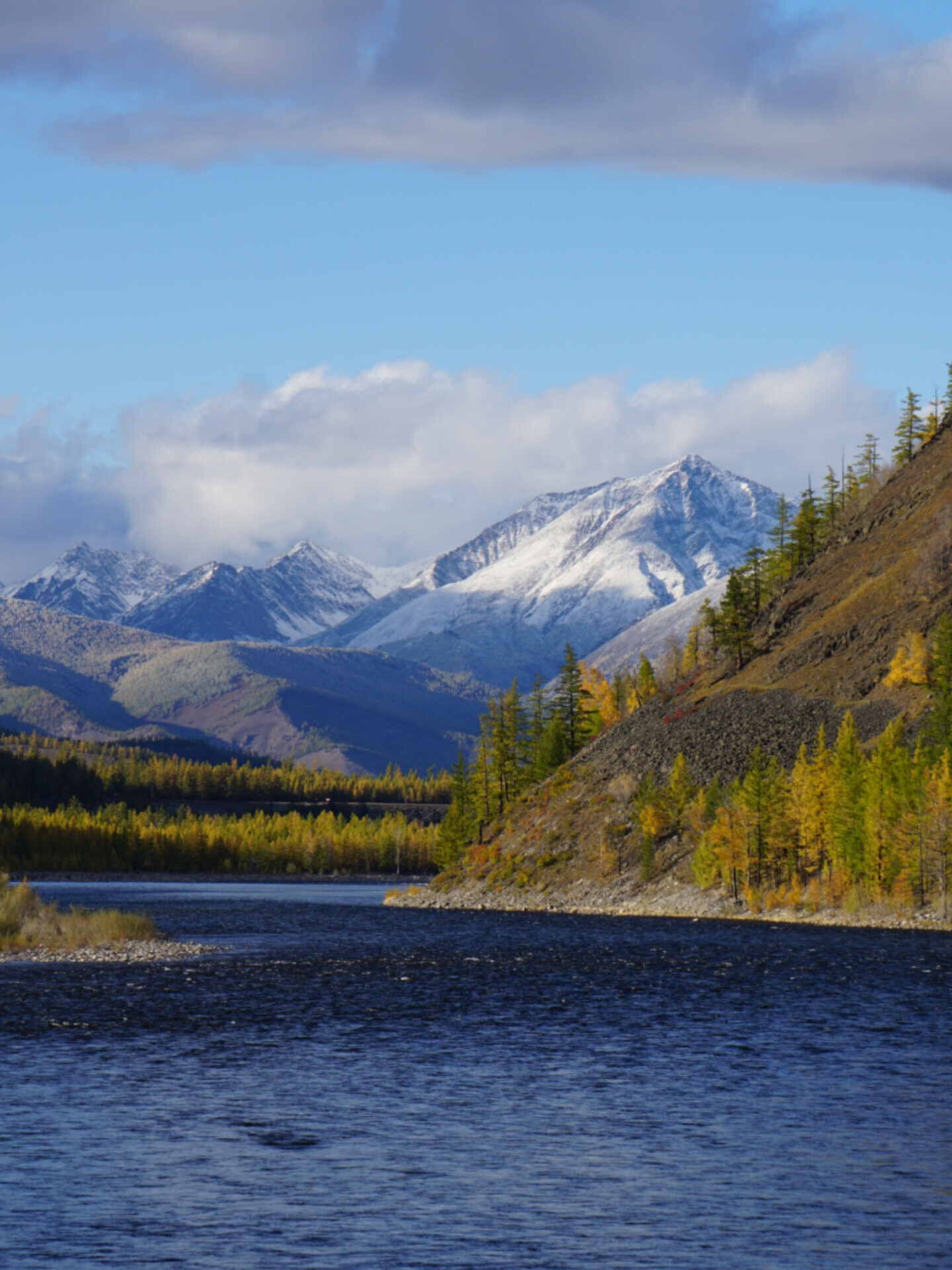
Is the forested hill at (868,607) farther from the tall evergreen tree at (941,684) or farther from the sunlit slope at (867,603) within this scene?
the tall evergreen tree at (941,684)

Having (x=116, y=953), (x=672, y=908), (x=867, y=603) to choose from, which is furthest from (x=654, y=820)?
(x=116, y=953)

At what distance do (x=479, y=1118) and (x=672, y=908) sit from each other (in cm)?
10591

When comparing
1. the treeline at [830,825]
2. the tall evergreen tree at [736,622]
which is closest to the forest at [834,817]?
the treeline at [830,825]

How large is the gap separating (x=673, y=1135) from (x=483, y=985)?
44.7 m

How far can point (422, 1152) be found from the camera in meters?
44.1

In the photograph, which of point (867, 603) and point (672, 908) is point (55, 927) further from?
point (867, 603)

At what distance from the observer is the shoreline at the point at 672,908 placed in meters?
132

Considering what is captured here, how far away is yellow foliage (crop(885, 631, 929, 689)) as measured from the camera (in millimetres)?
156000

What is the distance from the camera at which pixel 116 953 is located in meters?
103

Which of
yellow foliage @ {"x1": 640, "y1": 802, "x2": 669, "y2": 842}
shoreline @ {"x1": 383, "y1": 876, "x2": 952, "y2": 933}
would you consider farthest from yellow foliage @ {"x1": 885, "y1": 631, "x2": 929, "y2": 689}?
shoreline @ {"x1": 383, "y1": 876, "x2": 952, "y2": 933}

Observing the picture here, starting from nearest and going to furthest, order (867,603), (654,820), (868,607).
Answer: (654,820) < (868,607) < (867,603)

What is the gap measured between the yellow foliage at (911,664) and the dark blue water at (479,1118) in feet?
215

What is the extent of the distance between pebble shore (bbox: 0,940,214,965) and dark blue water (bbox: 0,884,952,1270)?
6.62 m

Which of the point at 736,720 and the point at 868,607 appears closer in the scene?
the point at 736,720
